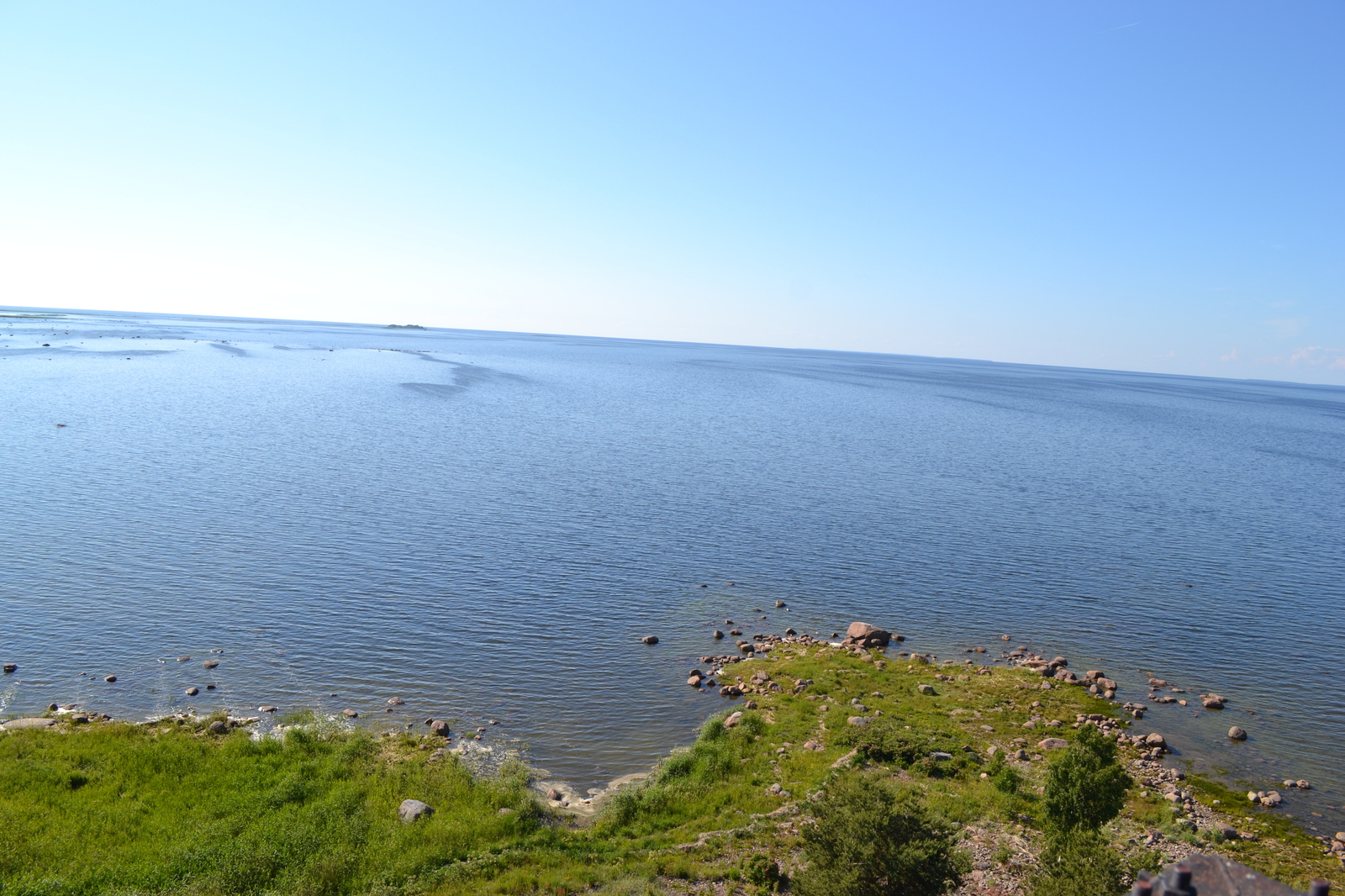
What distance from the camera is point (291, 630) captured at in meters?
34.9

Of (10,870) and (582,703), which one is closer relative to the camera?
(10,870)

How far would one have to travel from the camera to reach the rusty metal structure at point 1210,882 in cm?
856

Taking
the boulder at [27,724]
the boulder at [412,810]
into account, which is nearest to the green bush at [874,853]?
the boulder at [412,810]

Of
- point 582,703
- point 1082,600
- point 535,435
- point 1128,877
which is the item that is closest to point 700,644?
point 582,703

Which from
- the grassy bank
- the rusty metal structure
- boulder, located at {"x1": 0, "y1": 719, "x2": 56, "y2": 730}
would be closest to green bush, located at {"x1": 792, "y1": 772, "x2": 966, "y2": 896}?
the grassy bank

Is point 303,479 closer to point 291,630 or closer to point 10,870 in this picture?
point 291,630

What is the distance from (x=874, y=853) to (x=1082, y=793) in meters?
7.15

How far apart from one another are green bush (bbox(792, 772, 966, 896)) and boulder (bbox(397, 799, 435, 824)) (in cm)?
1087

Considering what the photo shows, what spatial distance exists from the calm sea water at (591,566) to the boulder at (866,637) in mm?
1778

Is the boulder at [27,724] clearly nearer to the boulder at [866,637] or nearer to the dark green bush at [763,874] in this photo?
the dark green bush at [763,874]

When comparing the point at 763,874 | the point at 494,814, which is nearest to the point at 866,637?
the point at 763,874

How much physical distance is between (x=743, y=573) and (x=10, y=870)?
34.6 meters

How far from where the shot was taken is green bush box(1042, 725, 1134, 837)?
773 inches

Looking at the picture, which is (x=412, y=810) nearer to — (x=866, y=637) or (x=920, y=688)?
(x=920, y=688)
